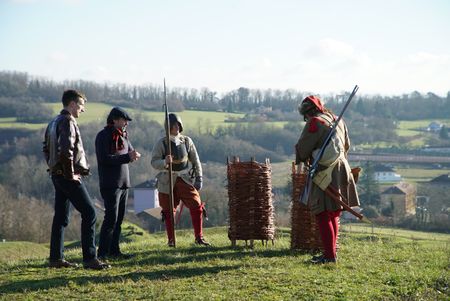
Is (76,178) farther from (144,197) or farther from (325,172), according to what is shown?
(144,197)

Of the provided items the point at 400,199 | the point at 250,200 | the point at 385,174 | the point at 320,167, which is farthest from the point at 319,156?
the point at 385,174

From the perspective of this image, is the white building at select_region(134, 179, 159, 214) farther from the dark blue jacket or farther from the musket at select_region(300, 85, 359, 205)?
the musket at select_region(300, 85, 359, 205)

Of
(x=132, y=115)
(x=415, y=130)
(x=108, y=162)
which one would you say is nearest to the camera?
(x=108, y=162)

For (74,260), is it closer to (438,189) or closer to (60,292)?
(60,292)

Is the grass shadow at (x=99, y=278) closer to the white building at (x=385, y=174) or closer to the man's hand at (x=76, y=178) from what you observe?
the man's hand at (x=76, y=178)

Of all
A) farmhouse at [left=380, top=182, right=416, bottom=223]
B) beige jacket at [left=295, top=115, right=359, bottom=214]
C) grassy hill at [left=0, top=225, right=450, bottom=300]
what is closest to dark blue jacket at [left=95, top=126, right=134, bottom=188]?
grassy hill at [left=0, top=225, right=450, bottom=300]

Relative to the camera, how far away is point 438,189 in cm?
7212

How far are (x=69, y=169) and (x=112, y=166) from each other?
129cm

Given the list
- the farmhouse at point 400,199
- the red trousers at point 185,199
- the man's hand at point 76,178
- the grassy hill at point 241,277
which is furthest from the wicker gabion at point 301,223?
the farmhouse at point 400,199

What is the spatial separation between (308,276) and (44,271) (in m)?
3.73

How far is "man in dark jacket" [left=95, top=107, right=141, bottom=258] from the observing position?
33.6ft

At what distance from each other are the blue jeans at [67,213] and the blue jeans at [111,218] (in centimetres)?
78

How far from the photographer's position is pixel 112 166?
33.8ft

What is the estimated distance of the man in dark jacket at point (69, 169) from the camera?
906 centimetres
